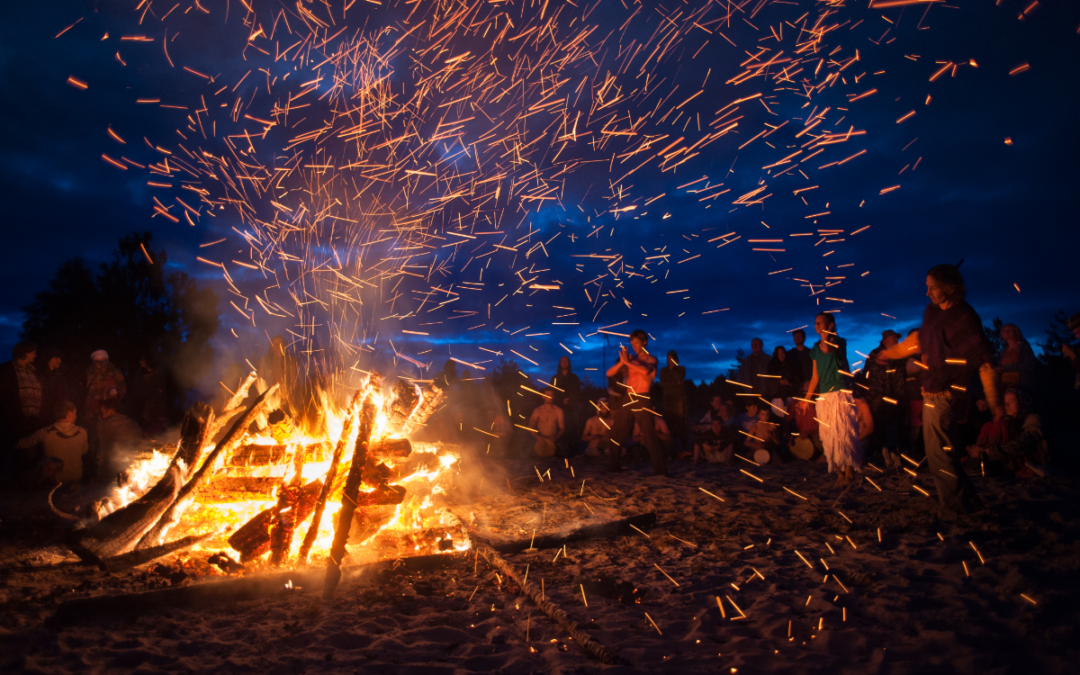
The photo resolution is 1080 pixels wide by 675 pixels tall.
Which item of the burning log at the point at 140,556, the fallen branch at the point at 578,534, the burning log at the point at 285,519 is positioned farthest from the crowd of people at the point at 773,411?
the fallen branch at the point at 578,534

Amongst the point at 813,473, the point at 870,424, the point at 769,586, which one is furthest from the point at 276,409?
the point at 870,424

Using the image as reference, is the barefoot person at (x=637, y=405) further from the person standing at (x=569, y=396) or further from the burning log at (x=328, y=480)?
the burning log at (x=328, y=480)

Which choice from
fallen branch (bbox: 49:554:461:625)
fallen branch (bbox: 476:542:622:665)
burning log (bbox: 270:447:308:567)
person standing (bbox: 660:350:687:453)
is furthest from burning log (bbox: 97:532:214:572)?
person standing (bbox: 660:350:687:453)

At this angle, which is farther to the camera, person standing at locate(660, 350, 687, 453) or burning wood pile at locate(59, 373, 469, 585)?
person standing at locate(660, 350, 687, 453)

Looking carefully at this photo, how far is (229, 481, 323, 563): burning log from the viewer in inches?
165

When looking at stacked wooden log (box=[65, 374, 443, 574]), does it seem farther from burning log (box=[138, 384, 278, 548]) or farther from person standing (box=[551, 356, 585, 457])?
person standing (box=[551, 356, 585, 457])

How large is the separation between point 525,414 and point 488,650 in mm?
10534

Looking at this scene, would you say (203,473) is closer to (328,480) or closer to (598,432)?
(328,480)

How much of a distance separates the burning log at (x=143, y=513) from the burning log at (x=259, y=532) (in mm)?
655

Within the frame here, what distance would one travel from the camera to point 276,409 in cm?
559

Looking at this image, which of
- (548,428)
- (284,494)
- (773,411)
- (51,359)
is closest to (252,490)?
(284,494)

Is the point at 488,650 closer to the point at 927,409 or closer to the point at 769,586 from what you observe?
the point at 769,586

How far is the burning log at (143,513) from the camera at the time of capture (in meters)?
3.83

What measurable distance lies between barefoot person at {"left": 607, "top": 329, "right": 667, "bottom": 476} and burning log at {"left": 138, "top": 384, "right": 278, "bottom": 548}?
15.3 feet
